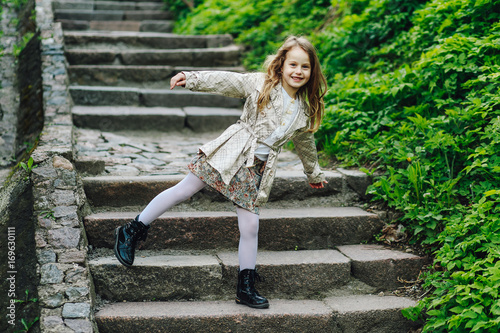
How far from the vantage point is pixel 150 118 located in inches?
201

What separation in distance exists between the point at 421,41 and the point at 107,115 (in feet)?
10.3

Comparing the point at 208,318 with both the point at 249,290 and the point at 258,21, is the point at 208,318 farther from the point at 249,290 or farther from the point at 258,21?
the point at 258,21

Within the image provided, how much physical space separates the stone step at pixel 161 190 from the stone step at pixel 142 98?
2179 mm

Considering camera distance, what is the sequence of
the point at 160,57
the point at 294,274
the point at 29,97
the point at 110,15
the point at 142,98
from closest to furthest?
the point at 294,274 < the point at 29,97 < the point at 142,98 < the point at 160,57 < the point at 110,15

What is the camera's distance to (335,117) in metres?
4.28

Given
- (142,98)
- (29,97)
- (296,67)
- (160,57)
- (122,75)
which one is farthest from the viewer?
(160,57)

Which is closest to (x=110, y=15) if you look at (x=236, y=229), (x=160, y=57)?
(x=160, y=57)

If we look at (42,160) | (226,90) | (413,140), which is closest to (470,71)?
(413,140)

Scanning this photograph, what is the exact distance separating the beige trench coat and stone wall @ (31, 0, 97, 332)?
0.93m

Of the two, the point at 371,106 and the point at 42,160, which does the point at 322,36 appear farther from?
the point at 42,160

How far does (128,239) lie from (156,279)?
0.29 m

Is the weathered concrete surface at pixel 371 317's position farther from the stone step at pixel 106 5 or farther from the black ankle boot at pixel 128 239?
the stone step at pixel 106 5

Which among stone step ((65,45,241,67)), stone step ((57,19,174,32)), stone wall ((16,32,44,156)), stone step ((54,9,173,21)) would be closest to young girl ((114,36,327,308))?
stone wall ((16,32,44,156))

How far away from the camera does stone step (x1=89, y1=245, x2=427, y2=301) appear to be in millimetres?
2760
